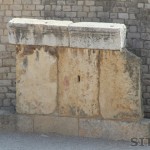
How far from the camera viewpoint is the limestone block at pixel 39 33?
25.7 ft

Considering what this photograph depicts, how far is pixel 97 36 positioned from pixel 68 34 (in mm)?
493

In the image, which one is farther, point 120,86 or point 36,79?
point 36,79

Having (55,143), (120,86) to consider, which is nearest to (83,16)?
(120,86)

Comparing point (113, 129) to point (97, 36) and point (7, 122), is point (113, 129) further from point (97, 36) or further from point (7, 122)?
point (7, 122)

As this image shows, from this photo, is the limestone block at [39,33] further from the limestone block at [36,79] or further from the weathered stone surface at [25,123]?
the weathered stone surface at [25,123]

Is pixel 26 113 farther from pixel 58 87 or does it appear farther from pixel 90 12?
pixel 90 12

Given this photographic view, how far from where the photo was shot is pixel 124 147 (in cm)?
782

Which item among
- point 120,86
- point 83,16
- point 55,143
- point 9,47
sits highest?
point 83,16

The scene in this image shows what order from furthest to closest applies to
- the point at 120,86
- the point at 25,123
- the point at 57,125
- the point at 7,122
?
the point at 7,122 < the point at 25,123 < the point at 57,125 < the point at 120,86

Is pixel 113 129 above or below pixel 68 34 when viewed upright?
below

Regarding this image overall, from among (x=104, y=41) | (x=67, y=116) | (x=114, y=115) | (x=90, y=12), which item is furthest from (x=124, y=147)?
(x=90, y=12)

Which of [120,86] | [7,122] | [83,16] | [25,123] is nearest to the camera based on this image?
[120,86]

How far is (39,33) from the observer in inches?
311

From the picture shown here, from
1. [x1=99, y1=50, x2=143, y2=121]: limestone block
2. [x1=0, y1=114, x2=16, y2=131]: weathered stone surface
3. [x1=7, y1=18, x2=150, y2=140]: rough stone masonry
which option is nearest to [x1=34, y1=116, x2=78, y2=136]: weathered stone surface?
[x1=7, y1=18, x2=150, y2=140]: rough stone masonry
